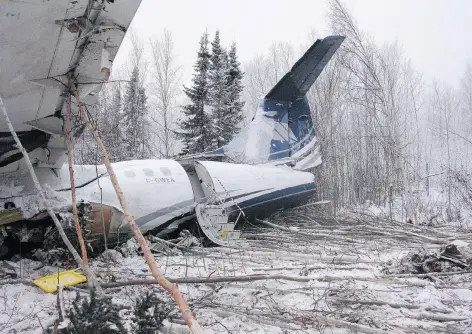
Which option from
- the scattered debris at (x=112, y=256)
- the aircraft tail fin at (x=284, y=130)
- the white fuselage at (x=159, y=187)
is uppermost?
the aircraft tail fin at (x=284, y=130)

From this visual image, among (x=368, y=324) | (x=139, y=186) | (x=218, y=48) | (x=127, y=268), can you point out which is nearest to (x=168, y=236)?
(x=139, y=186)

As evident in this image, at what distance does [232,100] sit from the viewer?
20500 mm

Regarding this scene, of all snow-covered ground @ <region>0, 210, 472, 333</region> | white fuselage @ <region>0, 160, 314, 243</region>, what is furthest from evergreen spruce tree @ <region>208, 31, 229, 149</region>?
snow-covered ground @ <region>0, 210, 472, 333</region>

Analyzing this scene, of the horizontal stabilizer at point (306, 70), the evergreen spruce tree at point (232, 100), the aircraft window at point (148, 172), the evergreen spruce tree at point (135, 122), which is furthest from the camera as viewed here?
the evergreen spruce tree at point (135, 122)

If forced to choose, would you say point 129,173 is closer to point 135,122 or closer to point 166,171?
point 166,171

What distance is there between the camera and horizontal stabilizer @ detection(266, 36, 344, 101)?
8.80m

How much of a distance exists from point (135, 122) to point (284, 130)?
15192mm

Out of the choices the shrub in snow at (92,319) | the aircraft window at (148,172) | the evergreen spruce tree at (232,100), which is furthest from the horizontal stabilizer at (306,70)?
the evergreen spruce tree at (232,100)

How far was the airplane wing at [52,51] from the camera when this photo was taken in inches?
114

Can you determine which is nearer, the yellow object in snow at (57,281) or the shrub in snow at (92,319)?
the shrub in snow at (92,319)

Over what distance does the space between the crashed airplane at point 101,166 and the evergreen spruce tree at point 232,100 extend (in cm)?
931

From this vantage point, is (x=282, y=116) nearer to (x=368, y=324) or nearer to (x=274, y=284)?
(x=274, y=284)

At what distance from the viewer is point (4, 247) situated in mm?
5332

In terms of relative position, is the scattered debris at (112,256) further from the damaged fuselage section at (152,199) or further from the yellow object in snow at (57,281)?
the yellow object in snow at (57,281)
